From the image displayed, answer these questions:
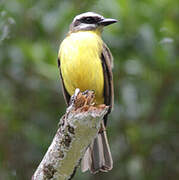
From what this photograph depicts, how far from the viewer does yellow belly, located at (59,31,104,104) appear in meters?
4.03

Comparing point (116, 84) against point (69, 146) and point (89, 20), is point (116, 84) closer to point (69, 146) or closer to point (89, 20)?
point (89, 20)

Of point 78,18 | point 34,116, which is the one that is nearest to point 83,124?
point 78,18

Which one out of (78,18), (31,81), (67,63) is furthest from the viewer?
(31,81)

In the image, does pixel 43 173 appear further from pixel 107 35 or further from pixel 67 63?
pixel 107 35

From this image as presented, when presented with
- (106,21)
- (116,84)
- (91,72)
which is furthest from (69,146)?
(116,84)

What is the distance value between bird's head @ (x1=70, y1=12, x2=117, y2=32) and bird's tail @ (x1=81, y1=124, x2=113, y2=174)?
967 mm

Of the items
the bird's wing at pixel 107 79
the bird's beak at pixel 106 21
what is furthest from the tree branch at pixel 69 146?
the bird's beak at pixel 106 21

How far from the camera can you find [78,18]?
15.1 feet

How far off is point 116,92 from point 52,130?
77 cm

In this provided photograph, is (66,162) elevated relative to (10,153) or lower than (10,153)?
elevated

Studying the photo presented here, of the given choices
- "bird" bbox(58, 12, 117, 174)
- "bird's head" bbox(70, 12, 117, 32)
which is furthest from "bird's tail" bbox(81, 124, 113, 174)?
"bird's head" bbox(70, 12, 117, 32)

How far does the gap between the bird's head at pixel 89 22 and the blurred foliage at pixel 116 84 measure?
0.99 feet

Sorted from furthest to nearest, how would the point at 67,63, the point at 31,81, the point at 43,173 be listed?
the point at 31,81
the point at 67,63
the point at 43,173

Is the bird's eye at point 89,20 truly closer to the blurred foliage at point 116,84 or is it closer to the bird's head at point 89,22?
the bird's head at point 89,22
